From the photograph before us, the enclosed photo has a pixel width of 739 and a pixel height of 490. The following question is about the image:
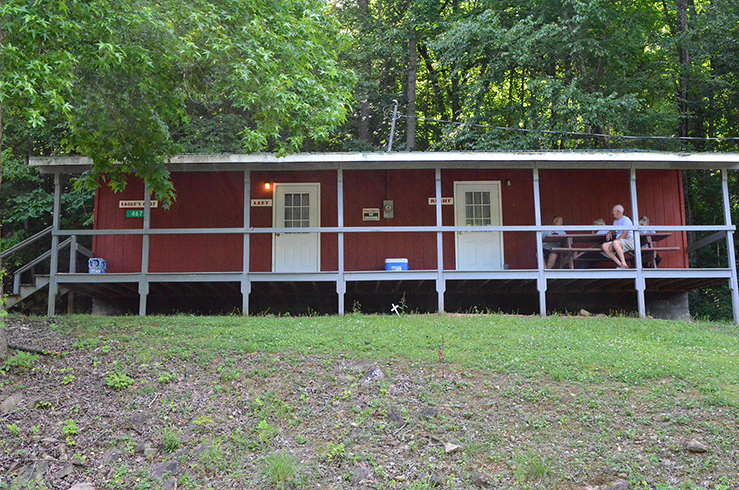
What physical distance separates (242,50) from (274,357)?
13.8 feet

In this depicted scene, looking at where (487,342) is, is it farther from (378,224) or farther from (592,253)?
(378,224)

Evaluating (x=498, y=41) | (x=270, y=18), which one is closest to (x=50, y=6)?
(x=270, y=18)

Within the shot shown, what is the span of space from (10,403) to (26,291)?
18.3ft

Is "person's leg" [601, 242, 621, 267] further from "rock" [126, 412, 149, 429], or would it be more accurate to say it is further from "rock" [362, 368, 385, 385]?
"rock" [126, 412, 149, 429]

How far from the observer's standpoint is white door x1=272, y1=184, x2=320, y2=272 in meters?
13.3

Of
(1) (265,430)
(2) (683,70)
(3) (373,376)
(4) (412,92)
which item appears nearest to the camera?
(1) (265,430)

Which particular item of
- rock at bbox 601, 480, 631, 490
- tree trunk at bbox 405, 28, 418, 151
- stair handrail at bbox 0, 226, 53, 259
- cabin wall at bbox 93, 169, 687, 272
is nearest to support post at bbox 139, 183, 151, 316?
cabin wall at bbox 93, 169, 687, 272

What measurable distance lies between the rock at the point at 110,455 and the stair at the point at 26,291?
6.52m

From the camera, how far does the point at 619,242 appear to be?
1177 cm

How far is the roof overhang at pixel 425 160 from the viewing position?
11.8 metres

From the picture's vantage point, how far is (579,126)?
57.8 ft

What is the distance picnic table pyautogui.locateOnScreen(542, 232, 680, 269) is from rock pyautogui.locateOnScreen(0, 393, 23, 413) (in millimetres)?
8665

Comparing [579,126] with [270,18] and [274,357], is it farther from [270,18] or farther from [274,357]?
[274,357]

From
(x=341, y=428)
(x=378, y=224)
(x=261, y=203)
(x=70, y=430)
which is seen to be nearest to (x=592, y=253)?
(x=378, y=224)
